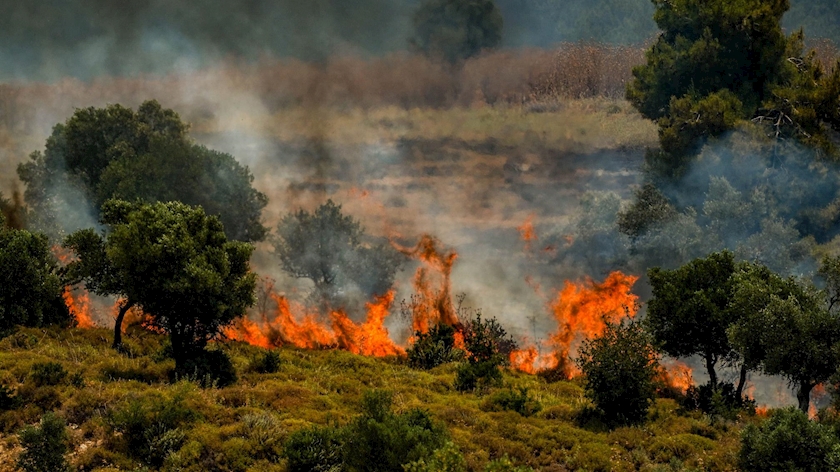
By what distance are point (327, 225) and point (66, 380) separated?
33154 millimetres

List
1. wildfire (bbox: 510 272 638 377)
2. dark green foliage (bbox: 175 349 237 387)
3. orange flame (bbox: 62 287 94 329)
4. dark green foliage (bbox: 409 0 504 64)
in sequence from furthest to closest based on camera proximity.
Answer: dark green foliage (bbox: 409 0 504 64), orange flame (bbox: 62 287 94 329), wildfire (bbox: 510 272 638 377), dark green foliage (bbox: 175 349 237 387)

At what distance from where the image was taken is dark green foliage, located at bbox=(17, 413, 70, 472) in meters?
31.2

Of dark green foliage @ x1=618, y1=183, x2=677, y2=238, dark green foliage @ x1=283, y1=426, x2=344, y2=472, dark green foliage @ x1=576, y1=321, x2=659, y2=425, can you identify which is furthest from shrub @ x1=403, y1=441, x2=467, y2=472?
dark green foliage @ x1=618, y1=183, x2=677, y2=238

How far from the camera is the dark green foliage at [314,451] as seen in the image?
109 feet

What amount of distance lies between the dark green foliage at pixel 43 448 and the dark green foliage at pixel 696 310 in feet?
95.2

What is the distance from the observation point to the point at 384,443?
104 ft

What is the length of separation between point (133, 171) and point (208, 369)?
103 feet

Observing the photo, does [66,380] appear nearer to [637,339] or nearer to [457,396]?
[457,396]

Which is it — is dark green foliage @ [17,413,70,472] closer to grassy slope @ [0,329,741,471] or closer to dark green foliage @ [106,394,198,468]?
grassy slope @ [0,329,741,471]

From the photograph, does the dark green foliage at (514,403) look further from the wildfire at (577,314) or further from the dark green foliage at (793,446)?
the wildfire at (577,314)

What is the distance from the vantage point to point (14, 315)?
145 feet

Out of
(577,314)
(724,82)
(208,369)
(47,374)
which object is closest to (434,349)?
(577,314)

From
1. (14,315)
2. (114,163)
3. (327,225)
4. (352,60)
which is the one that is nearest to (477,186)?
(327,225)

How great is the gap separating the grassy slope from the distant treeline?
5118 cm
